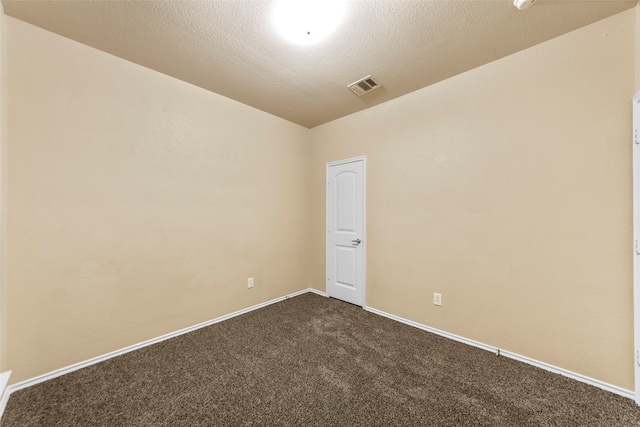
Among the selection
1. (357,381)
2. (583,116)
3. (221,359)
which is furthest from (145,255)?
(583,116)

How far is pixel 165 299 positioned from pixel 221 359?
2.88 feet

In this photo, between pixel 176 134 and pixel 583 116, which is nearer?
pixel 583 116

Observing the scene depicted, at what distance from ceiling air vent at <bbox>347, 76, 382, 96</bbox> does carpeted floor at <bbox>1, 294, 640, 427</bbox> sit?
263cm

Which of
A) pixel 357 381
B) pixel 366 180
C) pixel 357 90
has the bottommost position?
pixel 357 381

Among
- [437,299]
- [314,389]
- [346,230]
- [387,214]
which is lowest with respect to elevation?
[314,389]

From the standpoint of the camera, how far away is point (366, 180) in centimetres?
322

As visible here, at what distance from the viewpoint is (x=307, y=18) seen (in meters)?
1.75

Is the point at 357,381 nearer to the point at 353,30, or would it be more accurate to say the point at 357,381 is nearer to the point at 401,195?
the point at 401,195

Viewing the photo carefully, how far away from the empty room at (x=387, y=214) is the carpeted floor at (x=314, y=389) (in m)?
0.02

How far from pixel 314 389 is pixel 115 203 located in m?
2.26

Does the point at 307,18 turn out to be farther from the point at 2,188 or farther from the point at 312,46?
the point at 2,188

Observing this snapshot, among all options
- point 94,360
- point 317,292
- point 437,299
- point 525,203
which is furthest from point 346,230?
point 94,360

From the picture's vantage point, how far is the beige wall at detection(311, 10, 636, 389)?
176 centimetres

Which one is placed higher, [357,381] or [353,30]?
[353,30]
